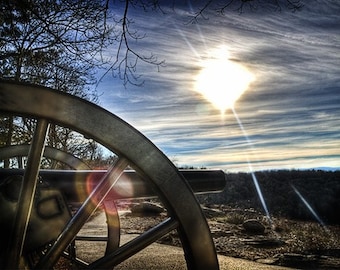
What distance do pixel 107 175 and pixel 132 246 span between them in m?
0.34

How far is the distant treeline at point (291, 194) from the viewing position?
25.4m

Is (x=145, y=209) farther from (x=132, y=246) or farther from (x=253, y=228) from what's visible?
(x=132, y=246)

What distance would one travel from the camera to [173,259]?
16.0ft

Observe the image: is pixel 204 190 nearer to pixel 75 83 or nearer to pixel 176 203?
pixel 176 203

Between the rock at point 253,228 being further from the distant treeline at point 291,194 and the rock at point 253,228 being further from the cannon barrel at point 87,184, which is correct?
the distant treeline at point 291,194

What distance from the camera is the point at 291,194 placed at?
32250 mm

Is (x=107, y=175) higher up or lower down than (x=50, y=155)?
lower down

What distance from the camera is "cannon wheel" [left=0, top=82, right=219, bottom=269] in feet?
4.70

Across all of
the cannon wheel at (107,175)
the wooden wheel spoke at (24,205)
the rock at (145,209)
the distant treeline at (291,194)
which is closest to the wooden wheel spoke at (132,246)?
the cannon wheel at (107,175)

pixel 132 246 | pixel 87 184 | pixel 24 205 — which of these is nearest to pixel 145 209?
pixel 87 184

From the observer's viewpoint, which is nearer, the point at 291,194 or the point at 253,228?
the point at 253,228

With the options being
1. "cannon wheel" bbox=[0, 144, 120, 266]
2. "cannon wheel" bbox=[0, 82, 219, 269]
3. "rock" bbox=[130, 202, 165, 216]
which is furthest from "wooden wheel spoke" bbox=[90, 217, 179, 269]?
"rock" bbox=[130, 202, 165, 216]

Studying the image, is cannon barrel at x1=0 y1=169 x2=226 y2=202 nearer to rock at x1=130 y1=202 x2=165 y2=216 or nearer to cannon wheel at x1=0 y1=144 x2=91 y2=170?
cannon wheel at x1=0 y1=144 x2=91 y2=170

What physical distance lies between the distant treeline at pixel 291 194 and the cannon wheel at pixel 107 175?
22.2m
